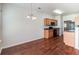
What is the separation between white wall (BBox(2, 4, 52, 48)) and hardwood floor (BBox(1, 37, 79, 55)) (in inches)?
4.5

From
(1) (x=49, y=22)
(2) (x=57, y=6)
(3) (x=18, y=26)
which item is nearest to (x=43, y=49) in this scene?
(1) (x=49, y=22)

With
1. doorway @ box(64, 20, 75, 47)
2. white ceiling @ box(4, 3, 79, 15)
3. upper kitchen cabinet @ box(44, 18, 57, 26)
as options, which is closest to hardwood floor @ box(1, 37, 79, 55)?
doorway @ box(64, 20, 75, 47)

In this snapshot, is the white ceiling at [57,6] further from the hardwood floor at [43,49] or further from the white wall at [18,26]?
the hardwood floor at [43,49]

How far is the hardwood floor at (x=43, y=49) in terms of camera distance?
1.82 m

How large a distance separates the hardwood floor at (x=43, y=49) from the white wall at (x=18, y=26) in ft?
0.37

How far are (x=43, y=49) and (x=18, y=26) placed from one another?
75 centimetres

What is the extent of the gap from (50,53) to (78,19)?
936 millimetres

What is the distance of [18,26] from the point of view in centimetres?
188

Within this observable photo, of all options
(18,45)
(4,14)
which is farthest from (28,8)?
(18,45)

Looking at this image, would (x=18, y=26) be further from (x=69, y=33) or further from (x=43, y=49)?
(x=69, y=33)

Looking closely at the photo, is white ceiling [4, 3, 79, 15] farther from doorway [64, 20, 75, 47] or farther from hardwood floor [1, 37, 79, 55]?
hardwood floor [1, 37, 79, 55]

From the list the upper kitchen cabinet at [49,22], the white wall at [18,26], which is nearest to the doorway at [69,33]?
the upper kitchen cabinet at [49,22]

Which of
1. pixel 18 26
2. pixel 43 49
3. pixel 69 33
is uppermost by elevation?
pixel 18 26

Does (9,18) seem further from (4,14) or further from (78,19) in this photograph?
(78,19)
